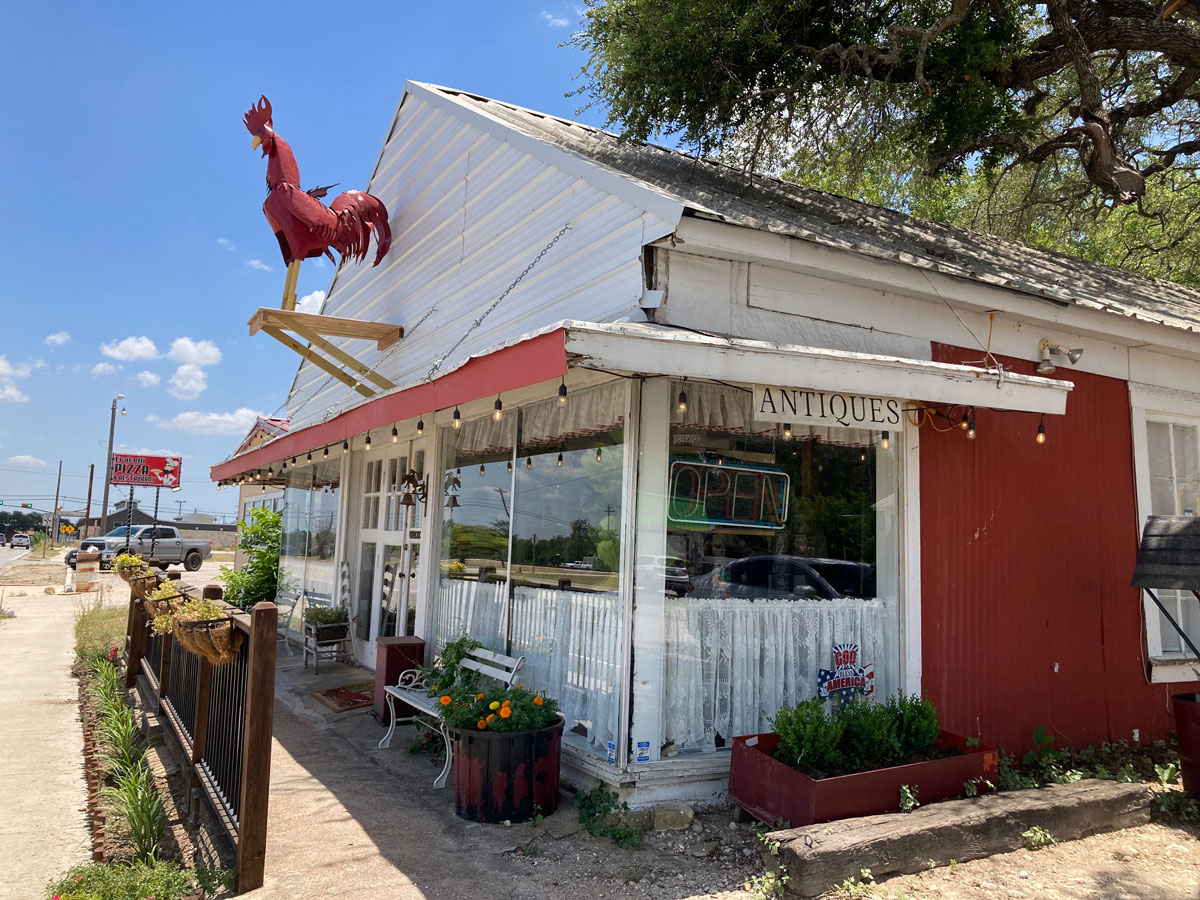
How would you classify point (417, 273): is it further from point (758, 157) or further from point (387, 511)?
point (758, 157)

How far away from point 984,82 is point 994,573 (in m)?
6.64

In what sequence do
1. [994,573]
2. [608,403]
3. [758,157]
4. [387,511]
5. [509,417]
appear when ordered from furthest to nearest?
1. [758,157]
2. [387,511]
3. [509,417]
4. [994,573]
5. [608,403]

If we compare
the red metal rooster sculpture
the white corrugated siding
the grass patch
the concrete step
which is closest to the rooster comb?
the red metal rooster sculpture

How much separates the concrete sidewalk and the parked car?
3813 mm

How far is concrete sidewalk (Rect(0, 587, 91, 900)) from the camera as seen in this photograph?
4328 millimetres

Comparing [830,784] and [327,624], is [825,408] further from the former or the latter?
[327,624]

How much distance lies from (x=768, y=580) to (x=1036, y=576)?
7.50 feet

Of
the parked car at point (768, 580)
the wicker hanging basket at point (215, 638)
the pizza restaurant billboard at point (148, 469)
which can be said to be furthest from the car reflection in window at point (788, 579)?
the pizza restaurant billboard at point (148, 469)

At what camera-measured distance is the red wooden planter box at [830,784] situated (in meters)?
4.10

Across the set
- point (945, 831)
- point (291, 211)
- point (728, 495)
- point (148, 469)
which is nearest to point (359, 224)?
point (291, 211)

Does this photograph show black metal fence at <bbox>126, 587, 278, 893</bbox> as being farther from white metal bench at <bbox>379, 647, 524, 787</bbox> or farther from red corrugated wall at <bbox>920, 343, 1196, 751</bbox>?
red corrugated wall at <bbox>920, 343, 1196, 751</bbox>

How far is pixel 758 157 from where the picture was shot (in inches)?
436

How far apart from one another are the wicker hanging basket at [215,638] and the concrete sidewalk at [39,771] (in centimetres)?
132

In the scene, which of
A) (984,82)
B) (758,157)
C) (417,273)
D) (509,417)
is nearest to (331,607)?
(417,273)
